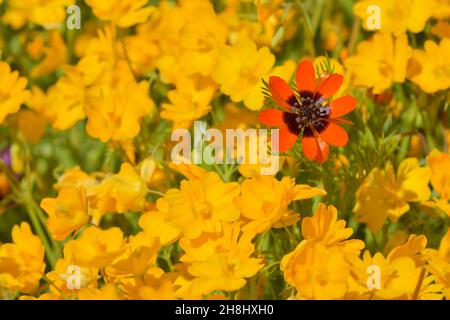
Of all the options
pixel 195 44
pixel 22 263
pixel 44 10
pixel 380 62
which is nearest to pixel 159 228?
pixel 22 263

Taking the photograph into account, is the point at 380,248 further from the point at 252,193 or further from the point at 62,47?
the point at 62,47

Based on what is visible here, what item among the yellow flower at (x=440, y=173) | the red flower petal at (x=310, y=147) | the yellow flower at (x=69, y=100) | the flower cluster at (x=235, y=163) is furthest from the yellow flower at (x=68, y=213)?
the yellow flower at (x=440, y=173)

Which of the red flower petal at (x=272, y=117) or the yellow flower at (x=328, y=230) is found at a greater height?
the red flower petal at (x=272, y=117)

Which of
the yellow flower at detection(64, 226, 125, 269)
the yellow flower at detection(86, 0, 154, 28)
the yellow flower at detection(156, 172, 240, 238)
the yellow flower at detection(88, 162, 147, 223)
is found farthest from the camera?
the yellow flower at detection(86, 0, 154, 28)

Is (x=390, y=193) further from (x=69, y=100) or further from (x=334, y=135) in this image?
(x=69, y=100)

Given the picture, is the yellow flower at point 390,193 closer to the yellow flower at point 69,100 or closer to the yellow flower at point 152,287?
the yellow flower at point 152,287

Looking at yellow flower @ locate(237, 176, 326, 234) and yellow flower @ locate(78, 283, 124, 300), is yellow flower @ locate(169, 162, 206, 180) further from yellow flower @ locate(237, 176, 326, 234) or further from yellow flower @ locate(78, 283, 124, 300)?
yellow flower @ locate(78, 283, 124, 300)

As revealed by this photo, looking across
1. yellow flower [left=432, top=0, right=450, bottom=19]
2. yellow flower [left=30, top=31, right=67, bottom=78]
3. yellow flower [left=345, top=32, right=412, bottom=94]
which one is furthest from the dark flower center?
yellow flower [left=30, top=31, right=67, bottom=78]
